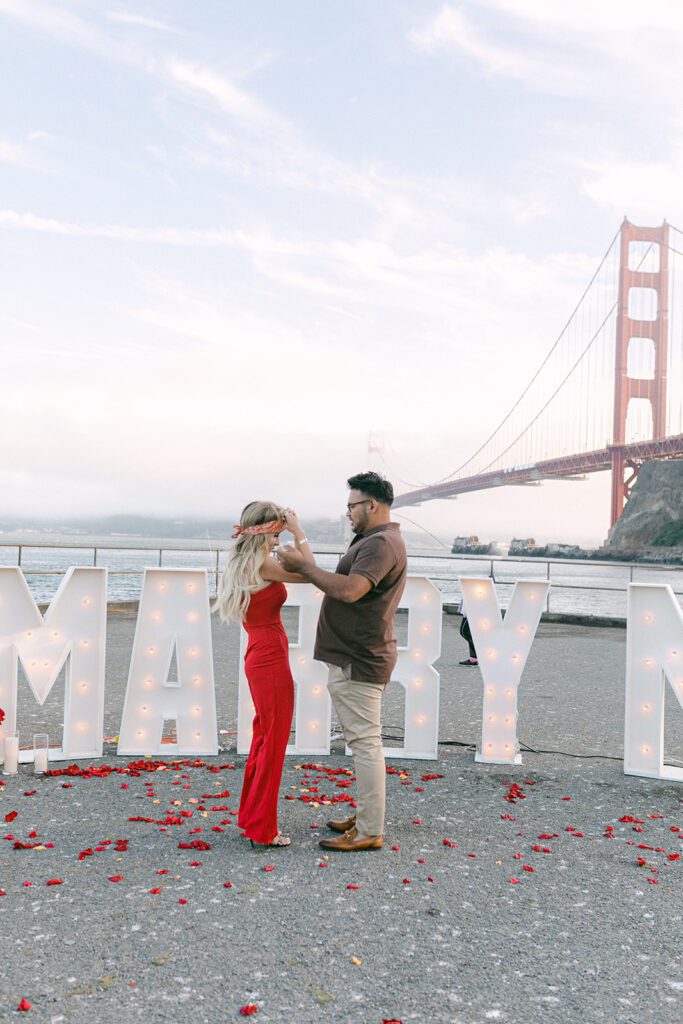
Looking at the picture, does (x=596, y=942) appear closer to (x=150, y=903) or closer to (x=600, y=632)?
(x=150, y=903)

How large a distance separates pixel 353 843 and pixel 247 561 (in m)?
1.16

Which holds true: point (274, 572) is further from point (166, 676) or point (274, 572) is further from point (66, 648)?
point (66, 648)

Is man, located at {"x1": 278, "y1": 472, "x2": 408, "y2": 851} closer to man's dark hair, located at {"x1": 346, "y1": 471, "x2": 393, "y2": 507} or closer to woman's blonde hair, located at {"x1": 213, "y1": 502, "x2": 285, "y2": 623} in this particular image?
man's dark hair, located at {"x1": 346, "y1": 471, "x2": 393, "y2": 507}

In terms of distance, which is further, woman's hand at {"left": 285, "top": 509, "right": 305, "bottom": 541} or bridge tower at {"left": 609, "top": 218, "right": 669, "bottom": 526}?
bridge tower at {"left": 609, "top": 218, "right": 669, "bottom": 526}

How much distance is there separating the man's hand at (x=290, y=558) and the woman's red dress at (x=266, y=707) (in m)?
0.16

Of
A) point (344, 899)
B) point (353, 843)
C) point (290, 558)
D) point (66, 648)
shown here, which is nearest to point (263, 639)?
point (290, 558)

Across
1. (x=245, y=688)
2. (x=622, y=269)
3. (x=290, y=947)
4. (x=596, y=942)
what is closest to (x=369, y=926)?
(x=290, y=947)

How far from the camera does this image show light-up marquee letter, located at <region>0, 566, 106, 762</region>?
456 centimetres

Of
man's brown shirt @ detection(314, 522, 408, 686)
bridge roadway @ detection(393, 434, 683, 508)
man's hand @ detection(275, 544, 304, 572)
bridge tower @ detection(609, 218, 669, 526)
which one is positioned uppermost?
bridge tower @ detection(609, 218, 669, 526)

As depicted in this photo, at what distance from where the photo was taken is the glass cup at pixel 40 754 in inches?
168

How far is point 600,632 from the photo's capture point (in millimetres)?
11992

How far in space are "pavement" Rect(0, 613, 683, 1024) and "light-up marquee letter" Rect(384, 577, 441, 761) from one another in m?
0.12

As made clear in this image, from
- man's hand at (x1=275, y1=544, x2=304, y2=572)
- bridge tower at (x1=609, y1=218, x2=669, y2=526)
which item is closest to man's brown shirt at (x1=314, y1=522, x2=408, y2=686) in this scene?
man's hand at (x1=275, y1=544, x2=304, y2=572)

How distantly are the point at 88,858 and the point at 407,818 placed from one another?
1.35 meters
